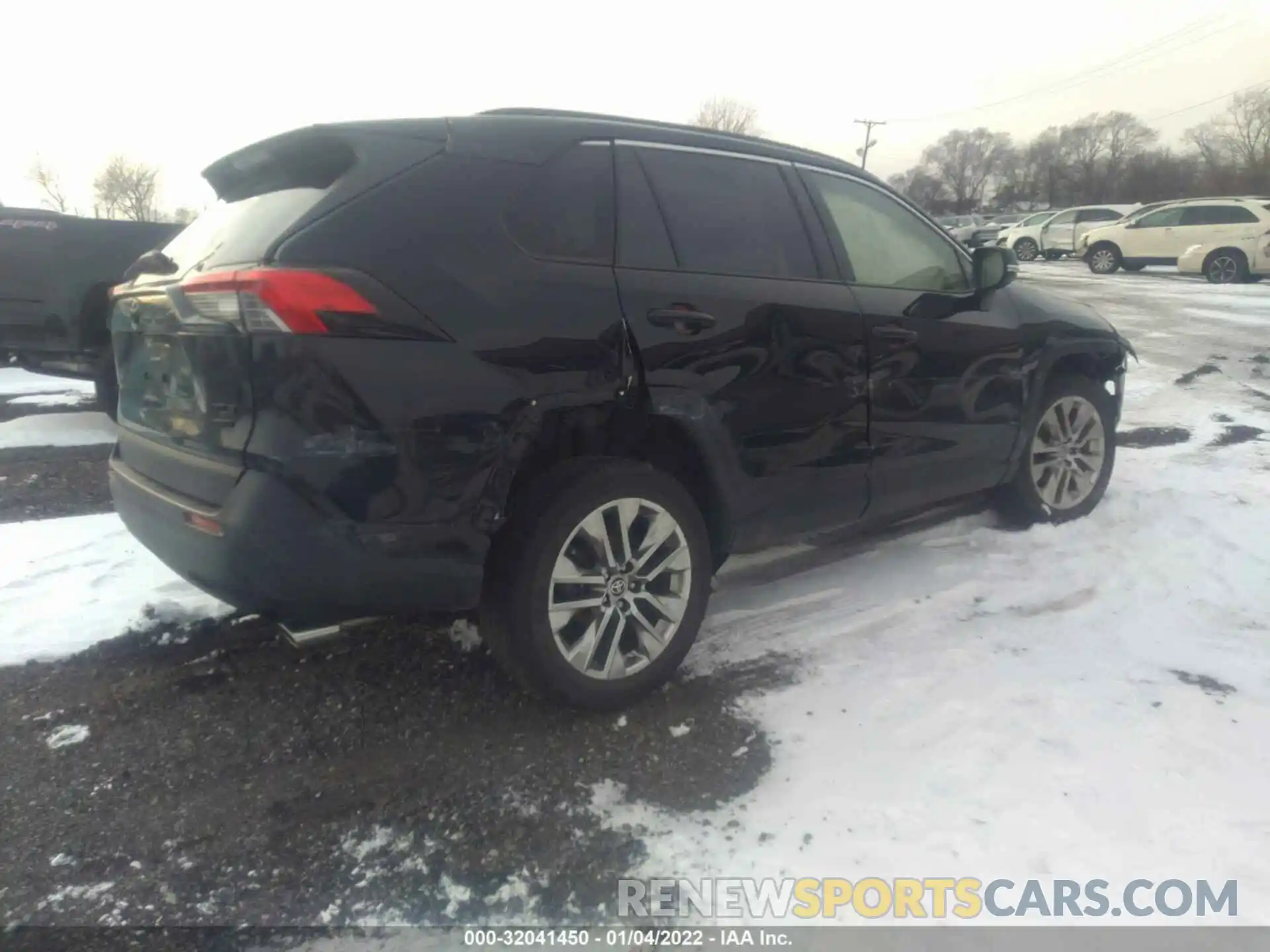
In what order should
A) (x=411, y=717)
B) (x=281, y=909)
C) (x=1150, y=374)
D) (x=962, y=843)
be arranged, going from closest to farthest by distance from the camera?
(x=281, y=909), (x=962, y=843), (x=411, y=717), (x=1150, y=374)

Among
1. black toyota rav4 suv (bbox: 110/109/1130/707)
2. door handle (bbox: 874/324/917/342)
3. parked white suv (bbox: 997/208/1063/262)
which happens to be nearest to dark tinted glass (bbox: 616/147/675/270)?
black toyota rav4 suv (bbox: 110/109/1130/707)

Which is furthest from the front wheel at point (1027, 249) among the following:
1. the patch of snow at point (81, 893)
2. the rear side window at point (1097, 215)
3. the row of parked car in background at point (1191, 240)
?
the patch of snow at point (81, 893)

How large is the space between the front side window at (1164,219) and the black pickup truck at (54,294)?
2149 centimetres

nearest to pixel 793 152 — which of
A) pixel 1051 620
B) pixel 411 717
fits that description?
pixel 1051 620

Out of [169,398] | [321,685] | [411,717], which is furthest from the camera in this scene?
[321,685]

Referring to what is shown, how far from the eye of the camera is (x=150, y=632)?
3463 millimetres

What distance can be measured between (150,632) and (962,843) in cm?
306

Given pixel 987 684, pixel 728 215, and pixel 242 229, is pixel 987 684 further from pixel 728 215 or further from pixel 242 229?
pixel 242 229

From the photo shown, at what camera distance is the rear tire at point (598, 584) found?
8.48 feet

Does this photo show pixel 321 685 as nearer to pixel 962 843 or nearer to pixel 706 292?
pixel 706 292

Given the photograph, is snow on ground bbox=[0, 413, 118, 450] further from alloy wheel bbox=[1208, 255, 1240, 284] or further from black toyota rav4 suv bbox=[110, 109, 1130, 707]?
alloy wheel bbox=[1208, 255, 1240, 284]

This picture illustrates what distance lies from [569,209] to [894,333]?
1.50 metres

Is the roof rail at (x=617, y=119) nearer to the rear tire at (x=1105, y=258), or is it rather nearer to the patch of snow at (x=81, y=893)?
the patch of snow at (x=81, y=893)

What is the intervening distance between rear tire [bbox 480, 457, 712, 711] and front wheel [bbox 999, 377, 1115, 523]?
224 centimetres
